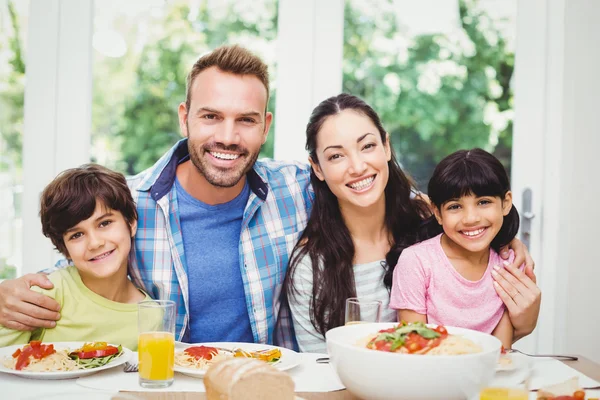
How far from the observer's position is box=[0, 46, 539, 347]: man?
229 centimetres

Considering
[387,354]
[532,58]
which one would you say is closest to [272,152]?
[532,58]

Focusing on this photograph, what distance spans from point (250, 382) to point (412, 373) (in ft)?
0.95

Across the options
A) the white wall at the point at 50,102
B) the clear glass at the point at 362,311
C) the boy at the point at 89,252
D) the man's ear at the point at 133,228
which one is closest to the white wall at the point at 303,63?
the white wall at the point at 50,102

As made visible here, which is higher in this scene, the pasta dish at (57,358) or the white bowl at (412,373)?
the white bowl at (412,373)

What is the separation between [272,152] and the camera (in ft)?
10.5

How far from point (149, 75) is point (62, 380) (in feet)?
6.49

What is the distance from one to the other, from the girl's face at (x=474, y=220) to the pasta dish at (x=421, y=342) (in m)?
0.83

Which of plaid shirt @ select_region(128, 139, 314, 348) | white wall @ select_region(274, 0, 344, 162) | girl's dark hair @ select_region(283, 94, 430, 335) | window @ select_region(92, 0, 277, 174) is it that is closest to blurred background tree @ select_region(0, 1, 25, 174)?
window @ select_region(92, 0, 277, 174)

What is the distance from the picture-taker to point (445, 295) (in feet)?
6.91

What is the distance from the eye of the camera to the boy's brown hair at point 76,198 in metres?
2.00

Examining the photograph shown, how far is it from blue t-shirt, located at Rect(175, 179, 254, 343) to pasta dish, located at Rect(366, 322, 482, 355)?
3.72 ft

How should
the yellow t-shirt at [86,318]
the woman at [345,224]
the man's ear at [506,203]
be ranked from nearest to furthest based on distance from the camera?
the yellow t-shirt at [86,318]
the man's ear at [506,203]
the woman at [345,224]

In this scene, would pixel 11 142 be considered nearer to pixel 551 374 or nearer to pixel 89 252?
pixel 89 252

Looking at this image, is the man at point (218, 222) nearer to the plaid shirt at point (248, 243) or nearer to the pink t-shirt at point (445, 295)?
the plaid shirt at point (248, 243)
